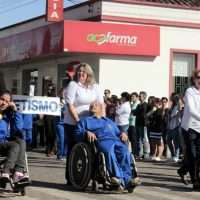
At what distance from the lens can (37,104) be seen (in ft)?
49.5

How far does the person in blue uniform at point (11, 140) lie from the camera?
9156 mm

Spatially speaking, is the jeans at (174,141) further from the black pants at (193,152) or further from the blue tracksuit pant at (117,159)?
the blue tracksuit pant at (117,159)

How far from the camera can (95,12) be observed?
23672mm

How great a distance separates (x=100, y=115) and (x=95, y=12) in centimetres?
1406

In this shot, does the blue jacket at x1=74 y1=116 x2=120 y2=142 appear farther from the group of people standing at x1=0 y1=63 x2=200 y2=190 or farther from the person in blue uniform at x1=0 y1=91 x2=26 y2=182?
the person in blue uniform at x1=0 y1=91 x2=26 y2=182

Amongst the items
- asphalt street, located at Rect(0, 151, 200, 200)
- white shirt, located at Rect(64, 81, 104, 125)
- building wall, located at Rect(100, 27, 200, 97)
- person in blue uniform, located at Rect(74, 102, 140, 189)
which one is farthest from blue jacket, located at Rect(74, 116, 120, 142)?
building wall, located at Rect(100, 27, 200, 97)

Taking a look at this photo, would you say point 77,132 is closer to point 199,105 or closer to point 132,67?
point 199,105

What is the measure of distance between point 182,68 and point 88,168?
1562cm

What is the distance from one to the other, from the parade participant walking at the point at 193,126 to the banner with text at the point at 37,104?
199 inches

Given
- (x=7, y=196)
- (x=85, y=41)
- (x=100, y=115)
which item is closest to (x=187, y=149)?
(x=100, y=115)

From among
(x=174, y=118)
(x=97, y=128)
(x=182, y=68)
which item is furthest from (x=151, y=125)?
(x=97, y=128)

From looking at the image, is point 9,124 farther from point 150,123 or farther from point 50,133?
point 150,123

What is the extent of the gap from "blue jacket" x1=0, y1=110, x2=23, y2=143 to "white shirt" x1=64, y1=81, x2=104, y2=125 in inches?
37.8

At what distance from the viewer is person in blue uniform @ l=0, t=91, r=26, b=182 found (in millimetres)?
9156
